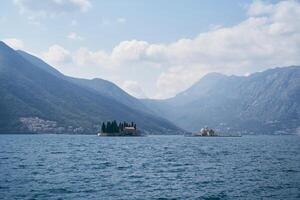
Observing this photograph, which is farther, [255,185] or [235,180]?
[235,180]

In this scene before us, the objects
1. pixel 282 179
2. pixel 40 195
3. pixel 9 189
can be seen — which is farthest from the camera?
pixel 282 179

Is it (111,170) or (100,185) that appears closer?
(100,185)

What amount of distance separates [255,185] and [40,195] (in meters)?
39.0

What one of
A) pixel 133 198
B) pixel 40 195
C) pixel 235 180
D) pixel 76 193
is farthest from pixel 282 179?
pixel 40 195

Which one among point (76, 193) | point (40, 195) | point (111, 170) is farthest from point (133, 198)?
point (111, 170)

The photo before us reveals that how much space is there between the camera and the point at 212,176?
284ft

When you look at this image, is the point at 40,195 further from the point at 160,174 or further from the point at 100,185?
the point at 160,174

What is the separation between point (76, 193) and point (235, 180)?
33.9 meters

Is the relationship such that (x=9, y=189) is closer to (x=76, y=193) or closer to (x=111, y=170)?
(x=76, y=193)

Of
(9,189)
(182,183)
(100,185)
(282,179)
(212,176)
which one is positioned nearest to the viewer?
(9,189)

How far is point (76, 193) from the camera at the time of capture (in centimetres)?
6291

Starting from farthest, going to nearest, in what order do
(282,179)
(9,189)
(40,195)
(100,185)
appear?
(282,179)
(100,185)
(9,189)
(40,195)

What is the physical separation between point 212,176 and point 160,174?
38.2 feet

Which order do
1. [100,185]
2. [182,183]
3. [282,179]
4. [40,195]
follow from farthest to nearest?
[282,179] < [182,183] < [100,185] < [40,195]
